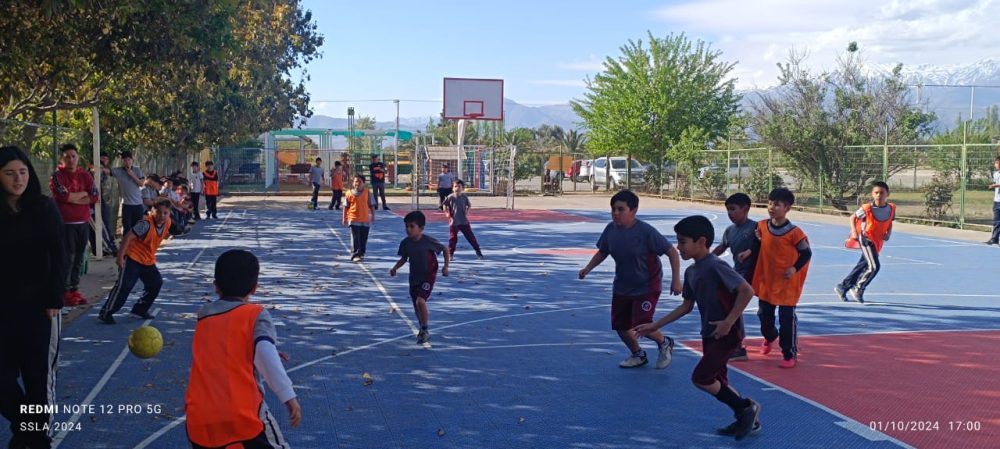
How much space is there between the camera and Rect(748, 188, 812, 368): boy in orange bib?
8523 millimetres

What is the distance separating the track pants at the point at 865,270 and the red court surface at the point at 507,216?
15.5m

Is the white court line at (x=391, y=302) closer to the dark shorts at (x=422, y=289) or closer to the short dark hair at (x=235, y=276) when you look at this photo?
the dark shorts at (x=422, y=289)

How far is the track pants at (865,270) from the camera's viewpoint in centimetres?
1205

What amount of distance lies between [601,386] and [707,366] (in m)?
1.60

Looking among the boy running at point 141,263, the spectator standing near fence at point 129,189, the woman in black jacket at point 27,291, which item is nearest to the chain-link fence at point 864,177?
the spectator standing near fence at point 129,189

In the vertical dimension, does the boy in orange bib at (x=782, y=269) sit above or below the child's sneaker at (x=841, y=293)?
above

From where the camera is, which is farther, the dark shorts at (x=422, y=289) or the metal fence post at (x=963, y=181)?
the metal fence post at (x=963, y=181)

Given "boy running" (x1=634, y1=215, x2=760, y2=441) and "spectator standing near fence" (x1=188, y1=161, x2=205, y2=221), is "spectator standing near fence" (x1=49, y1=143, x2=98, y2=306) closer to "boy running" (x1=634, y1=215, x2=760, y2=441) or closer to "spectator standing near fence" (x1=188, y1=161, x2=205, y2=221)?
"boy running" (x1=634, y1=215, x2=760, y2=441)

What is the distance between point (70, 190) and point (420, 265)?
15.9 feet

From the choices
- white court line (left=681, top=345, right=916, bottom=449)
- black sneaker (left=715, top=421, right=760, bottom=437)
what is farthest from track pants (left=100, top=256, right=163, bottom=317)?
black sneaker (left=715, top=421, right=760, bottom=437)

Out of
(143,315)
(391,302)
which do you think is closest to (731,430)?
(391,302)

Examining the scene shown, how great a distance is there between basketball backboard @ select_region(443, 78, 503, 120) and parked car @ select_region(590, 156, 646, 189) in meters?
10.3

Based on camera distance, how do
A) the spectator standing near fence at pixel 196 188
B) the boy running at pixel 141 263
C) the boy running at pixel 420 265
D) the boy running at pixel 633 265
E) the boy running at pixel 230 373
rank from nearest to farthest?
the boy running at pixel 230 373
the boy running at pixel 633 265
the boy running at pixel 420 265
the boy running at pixel 141 263
the spectator standing near fence at pixel 196 188

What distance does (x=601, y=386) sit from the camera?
778cm
